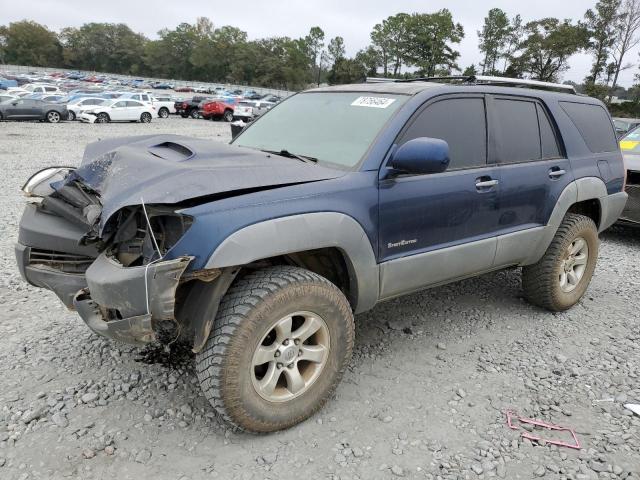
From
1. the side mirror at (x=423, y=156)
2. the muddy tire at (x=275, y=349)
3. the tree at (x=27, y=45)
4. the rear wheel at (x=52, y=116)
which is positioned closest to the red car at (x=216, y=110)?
the rear wheel at (x=52, y=116)

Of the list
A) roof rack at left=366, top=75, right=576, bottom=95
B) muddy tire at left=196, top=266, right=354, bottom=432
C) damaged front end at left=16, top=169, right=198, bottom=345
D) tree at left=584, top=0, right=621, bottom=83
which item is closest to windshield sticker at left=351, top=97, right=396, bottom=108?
roof rack at left=366, top=75, right=576, bottom=95

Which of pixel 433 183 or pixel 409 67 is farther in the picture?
pixel 409 67

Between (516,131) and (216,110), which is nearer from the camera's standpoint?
(516,131)

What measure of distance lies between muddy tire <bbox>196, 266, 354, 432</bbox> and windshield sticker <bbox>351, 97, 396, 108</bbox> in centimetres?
132

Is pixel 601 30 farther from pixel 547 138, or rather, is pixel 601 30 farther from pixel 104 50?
pixel 104 50

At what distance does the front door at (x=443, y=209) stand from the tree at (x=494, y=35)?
70.4 metres

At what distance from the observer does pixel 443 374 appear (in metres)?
3.37

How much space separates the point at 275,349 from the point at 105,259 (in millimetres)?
950

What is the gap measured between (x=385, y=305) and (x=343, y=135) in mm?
1748

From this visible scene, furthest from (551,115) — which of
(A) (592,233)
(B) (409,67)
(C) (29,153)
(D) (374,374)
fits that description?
(B) (409,67)

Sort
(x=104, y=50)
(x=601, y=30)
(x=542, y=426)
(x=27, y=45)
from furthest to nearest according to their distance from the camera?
(x=104, y=50)
(x=27, y=45)
(x=601, y=30)
(x=542, y=426)

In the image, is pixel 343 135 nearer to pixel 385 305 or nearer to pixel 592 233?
pixel 385 305

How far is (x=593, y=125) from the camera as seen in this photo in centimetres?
452

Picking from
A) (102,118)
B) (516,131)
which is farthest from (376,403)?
(102,118)
